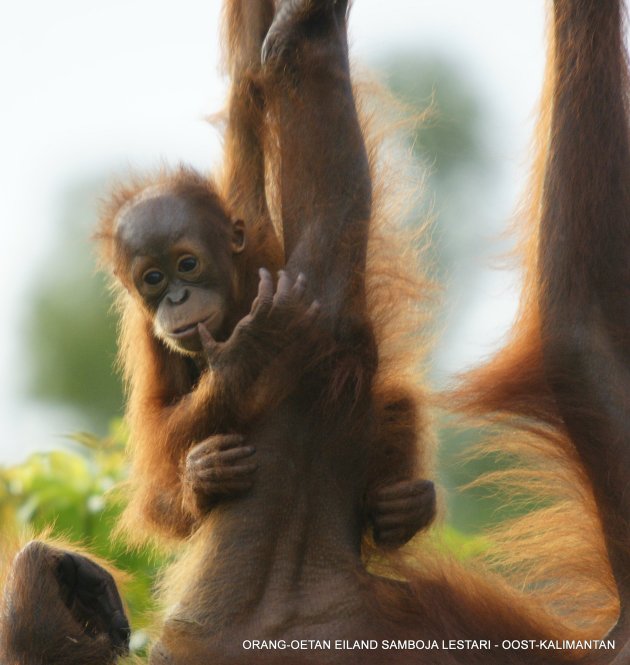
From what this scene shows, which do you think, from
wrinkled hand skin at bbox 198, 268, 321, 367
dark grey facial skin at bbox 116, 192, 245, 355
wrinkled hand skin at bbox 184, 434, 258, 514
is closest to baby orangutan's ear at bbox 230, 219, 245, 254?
dark grey facial skin at bbox 116, 192, 245, 355

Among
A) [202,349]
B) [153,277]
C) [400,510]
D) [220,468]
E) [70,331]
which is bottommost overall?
[70,331]

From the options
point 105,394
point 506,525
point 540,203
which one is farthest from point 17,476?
point 105,394

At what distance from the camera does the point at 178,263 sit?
368 centimetres

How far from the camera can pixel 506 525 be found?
3.55 metres

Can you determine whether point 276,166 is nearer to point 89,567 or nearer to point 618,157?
point 618,157

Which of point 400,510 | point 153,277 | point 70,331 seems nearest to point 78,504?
point 153,277

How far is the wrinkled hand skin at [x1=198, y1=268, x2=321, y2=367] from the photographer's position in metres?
3.21

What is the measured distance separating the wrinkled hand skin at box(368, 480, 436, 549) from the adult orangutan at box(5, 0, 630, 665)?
50 millimetres

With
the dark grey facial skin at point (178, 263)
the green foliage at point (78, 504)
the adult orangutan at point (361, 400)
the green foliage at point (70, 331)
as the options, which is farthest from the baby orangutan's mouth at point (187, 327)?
the green foliage at point (70, 331)

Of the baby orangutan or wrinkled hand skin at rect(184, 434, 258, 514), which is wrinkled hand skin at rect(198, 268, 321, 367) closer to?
the baby orangutan

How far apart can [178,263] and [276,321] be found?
0.57 m

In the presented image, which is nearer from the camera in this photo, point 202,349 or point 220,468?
point 220,468

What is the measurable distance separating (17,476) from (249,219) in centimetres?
150

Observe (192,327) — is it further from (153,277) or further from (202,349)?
(153,277)
